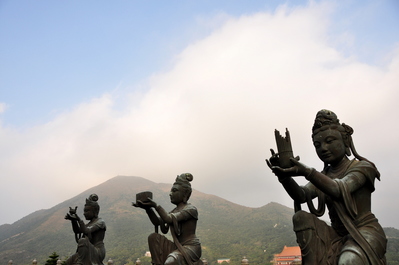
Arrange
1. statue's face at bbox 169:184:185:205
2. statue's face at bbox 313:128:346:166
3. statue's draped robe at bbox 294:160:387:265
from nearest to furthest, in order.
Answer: statue's draped robe at bbox 294:160:387:265 < statue's face at bbox 313:128:346:166 < statue's face at bbox 169:184:185:205

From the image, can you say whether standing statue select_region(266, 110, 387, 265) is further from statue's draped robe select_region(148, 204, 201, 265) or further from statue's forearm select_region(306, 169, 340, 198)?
statue's draped robe select_region(148, 204, 201, 265)

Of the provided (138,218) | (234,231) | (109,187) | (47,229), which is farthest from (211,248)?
(109,187)

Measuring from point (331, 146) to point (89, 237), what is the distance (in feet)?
21.9

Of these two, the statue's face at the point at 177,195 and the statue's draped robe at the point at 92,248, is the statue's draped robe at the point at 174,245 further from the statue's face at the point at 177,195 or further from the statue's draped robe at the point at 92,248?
the statue's draped robe at the point at 92,248

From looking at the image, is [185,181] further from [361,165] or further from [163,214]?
[361,165]

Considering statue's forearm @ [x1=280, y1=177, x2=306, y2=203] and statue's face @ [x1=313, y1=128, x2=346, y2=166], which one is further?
statue's face @ [x1=313, y1=128, x2=346, y2=166]

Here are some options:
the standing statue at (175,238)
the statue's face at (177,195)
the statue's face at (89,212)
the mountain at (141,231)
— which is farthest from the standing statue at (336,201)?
the mountain at (141,231)

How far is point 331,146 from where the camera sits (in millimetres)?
4539

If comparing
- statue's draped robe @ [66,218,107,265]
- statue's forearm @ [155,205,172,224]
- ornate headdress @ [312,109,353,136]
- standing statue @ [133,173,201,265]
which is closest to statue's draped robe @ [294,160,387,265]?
ornate headdress @ [312,109,353,136]

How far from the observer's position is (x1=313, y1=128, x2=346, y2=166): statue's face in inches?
178

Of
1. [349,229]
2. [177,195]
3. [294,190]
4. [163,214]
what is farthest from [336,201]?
[177,195]

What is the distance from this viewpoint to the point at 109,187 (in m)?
53.9

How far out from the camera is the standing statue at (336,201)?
3893 mm

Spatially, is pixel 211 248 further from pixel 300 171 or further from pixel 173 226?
pixel 300 171
